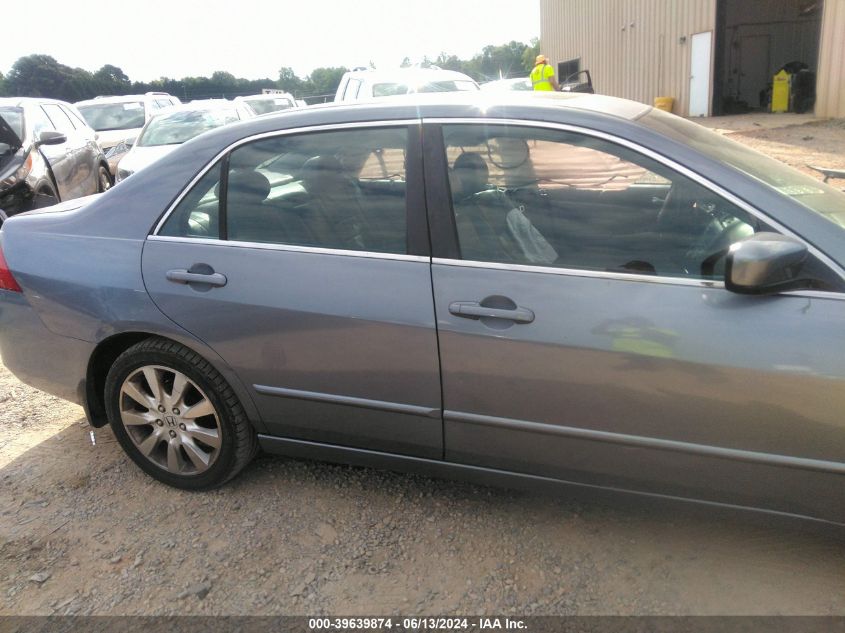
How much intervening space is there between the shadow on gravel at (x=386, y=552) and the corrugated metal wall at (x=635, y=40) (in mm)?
20187

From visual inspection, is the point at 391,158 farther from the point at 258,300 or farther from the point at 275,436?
the point at 275,436

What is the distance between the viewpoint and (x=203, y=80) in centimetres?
5341

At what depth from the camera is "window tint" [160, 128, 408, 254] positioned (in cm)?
268

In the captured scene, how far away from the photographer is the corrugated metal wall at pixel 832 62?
14977 millimetres

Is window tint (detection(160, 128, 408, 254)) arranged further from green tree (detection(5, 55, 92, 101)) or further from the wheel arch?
green tree (detection(5, 55, 92, 101))

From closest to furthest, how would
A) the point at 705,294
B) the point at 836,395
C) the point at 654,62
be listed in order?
1. the point at 836,395
2. the point at 705,294
3. the point at 654,62

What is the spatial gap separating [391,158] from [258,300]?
75cm

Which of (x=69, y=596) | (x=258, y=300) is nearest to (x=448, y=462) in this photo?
(x=258, y=300)

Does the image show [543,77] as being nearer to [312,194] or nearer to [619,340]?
[312,194]

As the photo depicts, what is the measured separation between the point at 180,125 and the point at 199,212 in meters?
7.60

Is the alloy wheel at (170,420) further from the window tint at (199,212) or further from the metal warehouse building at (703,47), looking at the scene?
the metal warehouse building at (703,47)

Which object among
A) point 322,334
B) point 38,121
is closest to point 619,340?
point 322,334

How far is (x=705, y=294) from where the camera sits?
2227mm

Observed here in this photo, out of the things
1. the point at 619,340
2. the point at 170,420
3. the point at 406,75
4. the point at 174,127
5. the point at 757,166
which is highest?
the point at 406,75
